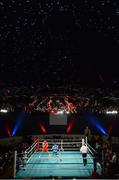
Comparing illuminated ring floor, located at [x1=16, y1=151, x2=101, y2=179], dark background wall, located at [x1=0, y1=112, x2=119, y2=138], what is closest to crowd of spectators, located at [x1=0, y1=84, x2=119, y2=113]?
illuminated ring floor, located at [x1=16, y1=151, x2=101, y2=179]

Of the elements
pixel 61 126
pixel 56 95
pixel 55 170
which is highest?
pixel 56 95

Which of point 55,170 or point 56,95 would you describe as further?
point 55,170

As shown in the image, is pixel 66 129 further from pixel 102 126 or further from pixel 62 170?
pixel 62 170

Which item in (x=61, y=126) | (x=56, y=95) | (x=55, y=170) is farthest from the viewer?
(x=61, y=126)

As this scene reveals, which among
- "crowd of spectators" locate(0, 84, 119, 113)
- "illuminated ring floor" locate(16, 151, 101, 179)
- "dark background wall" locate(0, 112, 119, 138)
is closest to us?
"crowd of spectators" locate(0, 84, 119, 113)

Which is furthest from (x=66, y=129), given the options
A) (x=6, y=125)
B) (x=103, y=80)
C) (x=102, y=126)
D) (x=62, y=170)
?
(x=103, y=80)

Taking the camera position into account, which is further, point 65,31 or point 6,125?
point 6,125

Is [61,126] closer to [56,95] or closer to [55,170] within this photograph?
[55,170]

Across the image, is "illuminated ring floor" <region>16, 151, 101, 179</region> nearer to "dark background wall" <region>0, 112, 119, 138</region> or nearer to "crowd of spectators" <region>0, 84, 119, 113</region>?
Result: "crowd of spectators" <region>0, 84, 119, 113</region>

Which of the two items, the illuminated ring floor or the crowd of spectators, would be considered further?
the illuminated ring floor

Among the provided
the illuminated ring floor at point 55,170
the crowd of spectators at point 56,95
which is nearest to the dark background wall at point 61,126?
the crowd of spectators at point 56,95

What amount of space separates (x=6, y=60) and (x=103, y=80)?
146cm

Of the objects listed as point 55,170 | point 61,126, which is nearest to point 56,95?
point 55,170

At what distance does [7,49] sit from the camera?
341 centimetres
